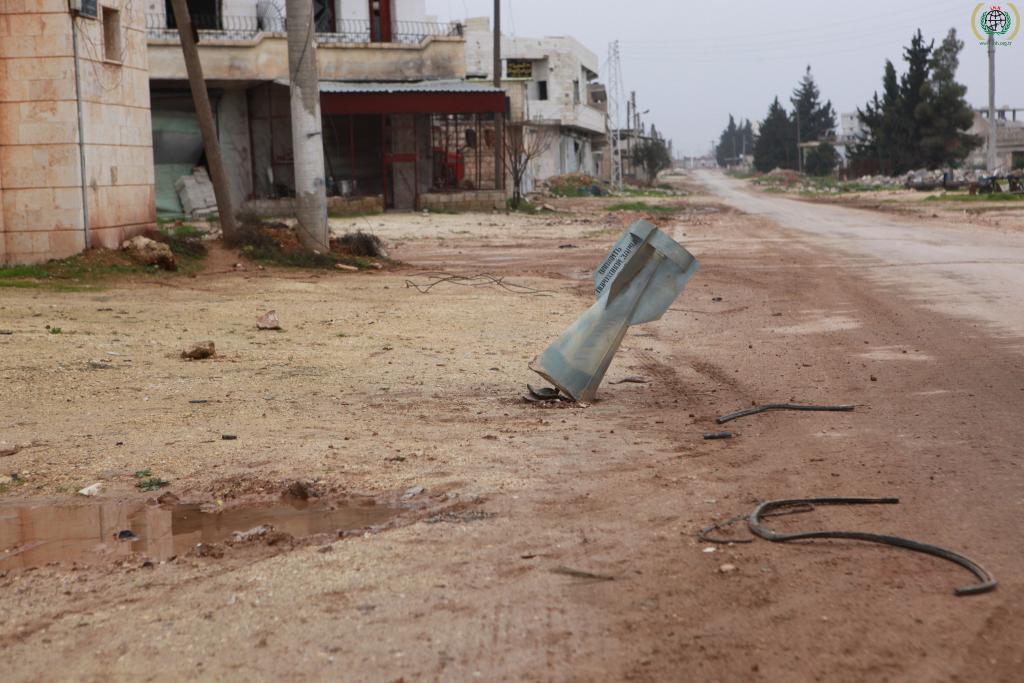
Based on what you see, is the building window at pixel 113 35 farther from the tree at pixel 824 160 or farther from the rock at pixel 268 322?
the tree at pixel 824 160

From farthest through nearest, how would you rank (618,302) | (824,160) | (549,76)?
(824,160) → (549,76) → (618,302)

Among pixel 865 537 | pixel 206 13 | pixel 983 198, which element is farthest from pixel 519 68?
pixel 865 537

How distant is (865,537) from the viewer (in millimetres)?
4418

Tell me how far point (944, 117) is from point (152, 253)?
59.8 m

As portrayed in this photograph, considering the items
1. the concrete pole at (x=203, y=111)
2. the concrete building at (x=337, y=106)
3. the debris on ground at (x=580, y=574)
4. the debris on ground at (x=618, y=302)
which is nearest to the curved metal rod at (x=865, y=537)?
the debris on ground at (x=580, y=574)

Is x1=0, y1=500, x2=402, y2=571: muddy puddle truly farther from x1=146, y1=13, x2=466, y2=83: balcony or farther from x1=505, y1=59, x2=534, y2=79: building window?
x1=505, y1=59, x2=534, y2=79: building window

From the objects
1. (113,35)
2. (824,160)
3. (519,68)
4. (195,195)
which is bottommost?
(195,195)

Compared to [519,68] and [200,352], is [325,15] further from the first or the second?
[519,68]

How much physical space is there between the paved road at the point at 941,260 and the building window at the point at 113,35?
1059cm

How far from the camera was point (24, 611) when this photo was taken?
13.3 feet

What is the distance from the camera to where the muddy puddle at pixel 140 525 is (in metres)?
4.84

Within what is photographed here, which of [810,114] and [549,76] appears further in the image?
[810,114]

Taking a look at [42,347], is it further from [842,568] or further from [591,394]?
[842,568]

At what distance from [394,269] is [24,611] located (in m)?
13.8
